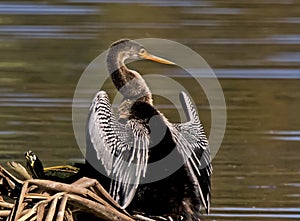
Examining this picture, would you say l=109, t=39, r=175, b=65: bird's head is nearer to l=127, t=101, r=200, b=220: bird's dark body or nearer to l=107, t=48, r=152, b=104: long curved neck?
l=107, t=48, r=152, b=104: long curved neck

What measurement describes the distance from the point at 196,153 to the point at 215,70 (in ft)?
17.2

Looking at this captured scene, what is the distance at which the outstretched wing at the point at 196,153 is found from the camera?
655 cm

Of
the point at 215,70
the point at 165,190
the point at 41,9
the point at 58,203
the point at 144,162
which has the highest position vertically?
the point at 58,203

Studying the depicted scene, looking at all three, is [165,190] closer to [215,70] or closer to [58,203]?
[58,203]

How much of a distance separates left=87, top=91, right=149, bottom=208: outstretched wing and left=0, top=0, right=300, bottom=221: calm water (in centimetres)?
136

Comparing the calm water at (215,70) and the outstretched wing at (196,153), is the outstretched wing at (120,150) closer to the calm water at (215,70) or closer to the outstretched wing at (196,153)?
the outstretched wing at (196,153)

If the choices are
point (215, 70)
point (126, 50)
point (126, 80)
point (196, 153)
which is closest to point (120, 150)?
point (196, 153)

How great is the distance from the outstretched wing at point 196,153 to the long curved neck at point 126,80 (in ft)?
1.52

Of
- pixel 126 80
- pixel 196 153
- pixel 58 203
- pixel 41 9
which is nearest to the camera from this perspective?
pixel 58 203

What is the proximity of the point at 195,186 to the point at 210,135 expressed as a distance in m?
3.00

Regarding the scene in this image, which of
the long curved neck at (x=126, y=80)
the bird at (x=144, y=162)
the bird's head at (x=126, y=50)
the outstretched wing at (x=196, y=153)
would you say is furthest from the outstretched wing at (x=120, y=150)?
the bird's head at (x=126, y=50)

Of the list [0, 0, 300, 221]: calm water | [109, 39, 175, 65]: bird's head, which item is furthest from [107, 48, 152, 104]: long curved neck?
[0, 0, 300, 221]: calm water

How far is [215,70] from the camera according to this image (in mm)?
11938

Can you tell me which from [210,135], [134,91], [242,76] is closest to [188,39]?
[242,76]
